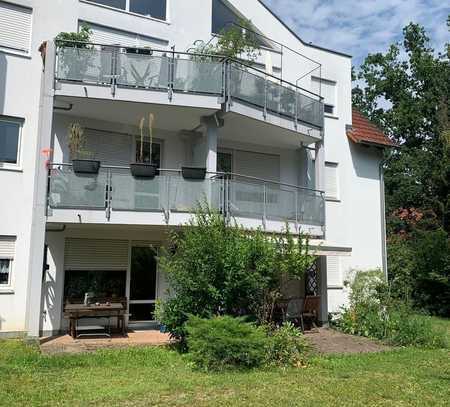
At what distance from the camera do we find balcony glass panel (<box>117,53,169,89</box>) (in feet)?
47.9

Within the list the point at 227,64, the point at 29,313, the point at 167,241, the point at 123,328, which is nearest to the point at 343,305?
the point at 167,241

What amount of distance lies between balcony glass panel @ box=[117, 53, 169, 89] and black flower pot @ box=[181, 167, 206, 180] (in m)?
2.49

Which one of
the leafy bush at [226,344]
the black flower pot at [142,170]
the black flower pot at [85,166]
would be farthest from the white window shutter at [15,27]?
the leafy bush at [226,344]

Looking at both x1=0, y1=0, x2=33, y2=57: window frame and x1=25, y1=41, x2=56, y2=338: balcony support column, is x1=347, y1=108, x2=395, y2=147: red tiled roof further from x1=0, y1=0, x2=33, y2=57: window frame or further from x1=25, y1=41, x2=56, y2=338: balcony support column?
x1=0, y1=0, x2=33, y2=57: window frame

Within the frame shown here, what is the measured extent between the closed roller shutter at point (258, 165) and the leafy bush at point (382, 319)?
4770 millimetres

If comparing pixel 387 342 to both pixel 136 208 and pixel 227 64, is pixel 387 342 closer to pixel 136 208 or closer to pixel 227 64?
pixel 136 208

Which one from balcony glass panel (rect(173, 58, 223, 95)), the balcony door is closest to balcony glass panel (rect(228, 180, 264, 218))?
balcony glass panel (rect(173, 58, 223, 95))

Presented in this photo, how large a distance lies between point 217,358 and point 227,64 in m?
8.66

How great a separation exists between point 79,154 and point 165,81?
3.26 metres

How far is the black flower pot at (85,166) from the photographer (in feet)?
44.6

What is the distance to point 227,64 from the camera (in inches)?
605

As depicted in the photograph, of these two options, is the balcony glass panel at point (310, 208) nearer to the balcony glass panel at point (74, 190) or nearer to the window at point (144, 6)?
→ the balcony glass panel at point (74, 190)

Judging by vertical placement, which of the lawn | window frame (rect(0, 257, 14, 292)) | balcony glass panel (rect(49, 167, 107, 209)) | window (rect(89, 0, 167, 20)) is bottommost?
the lawn

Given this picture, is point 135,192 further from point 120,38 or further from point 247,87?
point 120,38
